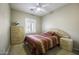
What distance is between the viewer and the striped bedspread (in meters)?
1.41

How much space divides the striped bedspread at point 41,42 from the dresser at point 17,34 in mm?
107

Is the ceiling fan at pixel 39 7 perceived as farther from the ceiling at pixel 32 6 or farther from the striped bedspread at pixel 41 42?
the striped bedspread at pixel 41 42

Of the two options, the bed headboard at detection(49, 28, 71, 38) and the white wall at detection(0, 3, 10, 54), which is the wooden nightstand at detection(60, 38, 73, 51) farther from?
the white wall at detection(0, 3, 10, 54)

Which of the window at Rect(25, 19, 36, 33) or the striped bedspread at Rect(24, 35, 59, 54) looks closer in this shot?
the striped bedspread at Rect(24, 35, 59, 54)

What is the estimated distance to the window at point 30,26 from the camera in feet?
5.09

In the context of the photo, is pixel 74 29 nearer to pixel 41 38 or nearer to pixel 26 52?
pixel 41 38

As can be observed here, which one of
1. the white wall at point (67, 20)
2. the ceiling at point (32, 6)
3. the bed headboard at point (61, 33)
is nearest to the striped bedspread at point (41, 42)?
the bed headboard at point (61, 33)

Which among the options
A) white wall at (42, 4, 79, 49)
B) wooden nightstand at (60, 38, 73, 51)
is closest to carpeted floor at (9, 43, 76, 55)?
wooden nightstand at (60, 38, 73, 51)

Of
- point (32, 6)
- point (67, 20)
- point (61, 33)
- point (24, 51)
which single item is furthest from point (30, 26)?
point (67, 20)

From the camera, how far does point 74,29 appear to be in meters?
1.47

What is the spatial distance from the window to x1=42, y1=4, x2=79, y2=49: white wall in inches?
8.1

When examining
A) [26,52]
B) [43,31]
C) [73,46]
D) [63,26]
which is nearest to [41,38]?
[43,31]

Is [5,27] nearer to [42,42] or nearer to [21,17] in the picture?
[21,17]

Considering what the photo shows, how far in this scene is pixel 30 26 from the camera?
157 centimetres
